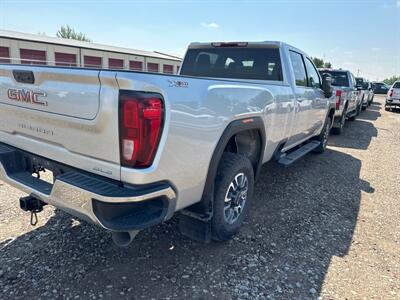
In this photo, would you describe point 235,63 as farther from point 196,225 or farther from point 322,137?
point 322,137

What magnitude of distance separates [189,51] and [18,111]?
3027 millimetres

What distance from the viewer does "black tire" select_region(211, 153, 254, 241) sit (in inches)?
116

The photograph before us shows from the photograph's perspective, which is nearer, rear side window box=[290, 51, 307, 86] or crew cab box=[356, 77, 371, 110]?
rear side window box=[290, 51, 307, 86]

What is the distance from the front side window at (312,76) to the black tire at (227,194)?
110 inches

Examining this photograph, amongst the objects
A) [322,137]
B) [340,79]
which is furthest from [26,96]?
[340,79]

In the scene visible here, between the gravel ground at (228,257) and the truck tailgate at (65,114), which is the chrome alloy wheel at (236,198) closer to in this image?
the gravel ground at (228,257)

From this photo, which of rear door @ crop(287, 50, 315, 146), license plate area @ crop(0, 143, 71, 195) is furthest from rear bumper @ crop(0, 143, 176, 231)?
rear door @ crop(287, 50, 315, 146)

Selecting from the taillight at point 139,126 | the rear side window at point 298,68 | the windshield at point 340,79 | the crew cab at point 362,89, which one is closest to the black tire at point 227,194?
the taillight at point 139,126

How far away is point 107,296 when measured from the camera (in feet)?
8.19

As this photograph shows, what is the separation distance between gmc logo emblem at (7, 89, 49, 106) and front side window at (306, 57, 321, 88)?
422 cm

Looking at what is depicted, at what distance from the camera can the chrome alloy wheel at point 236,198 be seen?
3193 millimetres

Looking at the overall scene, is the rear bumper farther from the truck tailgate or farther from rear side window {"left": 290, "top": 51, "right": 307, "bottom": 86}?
rear side window {"left": 290, "top": 51, "right": 307, "bottom": 86}

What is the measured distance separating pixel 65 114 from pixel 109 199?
731 millimetres

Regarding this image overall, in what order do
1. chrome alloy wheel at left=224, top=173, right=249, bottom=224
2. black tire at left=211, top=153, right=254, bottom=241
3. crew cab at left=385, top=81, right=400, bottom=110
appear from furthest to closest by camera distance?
crew cab at left=385, top=81, right=400, bottom=110 < chrome alloy wheel at left=224, top=173, right=249, bottom=224 < black tire at left=211, top=153, right=254, bottom=241
